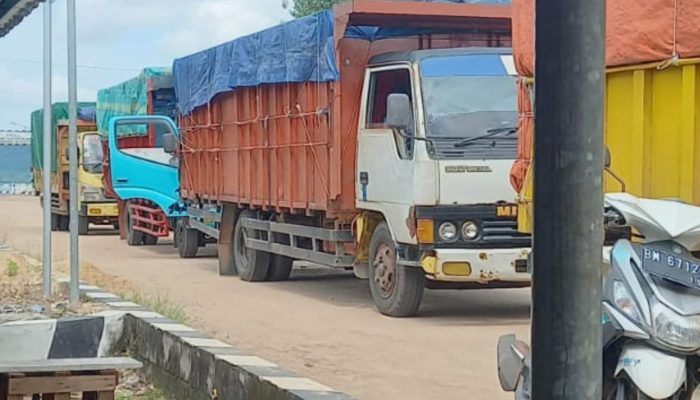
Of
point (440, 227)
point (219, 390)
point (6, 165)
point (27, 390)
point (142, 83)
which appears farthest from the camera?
point (6, 165)

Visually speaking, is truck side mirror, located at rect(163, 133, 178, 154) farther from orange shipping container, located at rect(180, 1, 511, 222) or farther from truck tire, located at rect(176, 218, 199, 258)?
orange shipping container, located at rect(180, 1, 511, 222)

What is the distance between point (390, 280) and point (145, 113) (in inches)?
445

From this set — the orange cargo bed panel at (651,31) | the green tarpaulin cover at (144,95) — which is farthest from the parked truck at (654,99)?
the green tarpaulin cover at (144,95)

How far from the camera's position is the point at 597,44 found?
186 centimetres

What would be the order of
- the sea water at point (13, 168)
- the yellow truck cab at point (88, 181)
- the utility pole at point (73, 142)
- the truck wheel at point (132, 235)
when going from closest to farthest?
the utility pole at point (73, 142), the truck wheel at point (132, 235), the yellow truck cab at point (88, 181), the sea water at point (13, 168)

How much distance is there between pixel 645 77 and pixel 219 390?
122 inches

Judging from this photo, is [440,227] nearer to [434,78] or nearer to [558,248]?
[434,78]

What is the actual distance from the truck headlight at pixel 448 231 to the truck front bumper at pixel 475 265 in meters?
0.14

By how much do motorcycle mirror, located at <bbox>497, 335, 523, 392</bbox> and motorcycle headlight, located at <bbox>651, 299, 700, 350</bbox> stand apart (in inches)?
31.5

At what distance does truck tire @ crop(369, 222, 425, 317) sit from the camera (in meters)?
11.2

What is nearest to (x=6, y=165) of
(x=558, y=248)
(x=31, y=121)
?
(x=31, y=121)

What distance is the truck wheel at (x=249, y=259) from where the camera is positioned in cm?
1530

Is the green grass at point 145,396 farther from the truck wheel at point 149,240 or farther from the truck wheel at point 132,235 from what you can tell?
the truck wheel at point 149,240

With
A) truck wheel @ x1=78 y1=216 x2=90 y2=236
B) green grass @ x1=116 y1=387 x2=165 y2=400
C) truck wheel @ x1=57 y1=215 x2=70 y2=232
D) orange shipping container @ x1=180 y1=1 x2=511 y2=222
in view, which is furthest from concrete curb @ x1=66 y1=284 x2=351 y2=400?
truck wheel @ x1=57 y1=215 x2=70 y2=232
